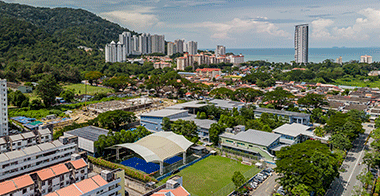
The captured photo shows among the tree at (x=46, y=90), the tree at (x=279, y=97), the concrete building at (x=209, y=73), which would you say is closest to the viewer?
the tree at (x=279, y=97)

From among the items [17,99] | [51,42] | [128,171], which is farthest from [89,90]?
[51,42]

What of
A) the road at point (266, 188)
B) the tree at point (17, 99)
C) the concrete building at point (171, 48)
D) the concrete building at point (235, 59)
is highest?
the concrete building at point (171, 48)

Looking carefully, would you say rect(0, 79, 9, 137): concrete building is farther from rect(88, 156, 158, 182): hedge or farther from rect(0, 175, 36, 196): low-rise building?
rect(0, 175, 36, 196): low-rise building

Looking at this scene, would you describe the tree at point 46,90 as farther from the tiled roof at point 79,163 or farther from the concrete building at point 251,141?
the concrete building at point 251,141

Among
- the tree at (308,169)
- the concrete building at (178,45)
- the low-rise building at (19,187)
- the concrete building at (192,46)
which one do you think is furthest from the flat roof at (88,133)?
the concrete building at (192,46)

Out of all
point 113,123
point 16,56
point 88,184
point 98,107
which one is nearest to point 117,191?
point 88,184

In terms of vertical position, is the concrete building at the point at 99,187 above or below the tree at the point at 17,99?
below

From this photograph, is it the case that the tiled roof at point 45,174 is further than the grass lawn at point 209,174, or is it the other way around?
the grass lawn at point 209,174
